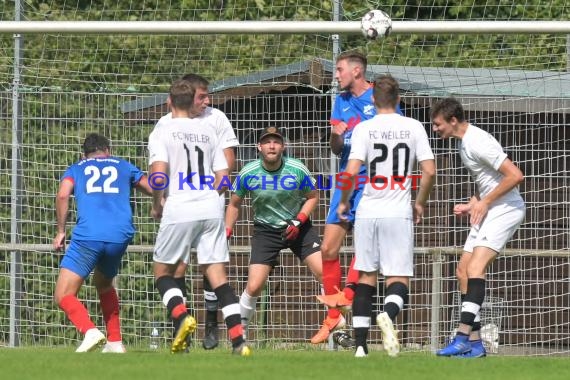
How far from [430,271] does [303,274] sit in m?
1.40

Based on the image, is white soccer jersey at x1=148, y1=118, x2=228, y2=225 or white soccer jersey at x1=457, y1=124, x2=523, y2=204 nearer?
white soccer jersey at x1=148, y1=118, x2=228, y2=225

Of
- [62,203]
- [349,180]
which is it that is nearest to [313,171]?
[62,203]

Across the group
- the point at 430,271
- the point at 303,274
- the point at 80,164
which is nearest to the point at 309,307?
the point at 303,274

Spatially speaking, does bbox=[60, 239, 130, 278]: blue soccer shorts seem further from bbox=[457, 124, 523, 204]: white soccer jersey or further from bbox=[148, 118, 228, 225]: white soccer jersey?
bbox=[457, 124, 523, 204]: white soccer jersey

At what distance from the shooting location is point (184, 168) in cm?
983

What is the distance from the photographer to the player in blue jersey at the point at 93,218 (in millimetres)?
10695

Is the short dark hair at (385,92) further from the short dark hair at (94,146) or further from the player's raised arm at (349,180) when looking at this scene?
the short dark hair at (94,146)

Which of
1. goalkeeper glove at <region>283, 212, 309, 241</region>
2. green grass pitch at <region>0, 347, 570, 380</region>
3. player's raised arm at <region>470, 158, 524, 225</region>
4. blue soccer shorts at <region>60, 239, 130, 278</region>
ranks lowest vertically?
green grass pitch at <region>0, 347, 570, 380</region>

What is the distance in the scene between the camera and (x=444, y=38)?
18.6 meters

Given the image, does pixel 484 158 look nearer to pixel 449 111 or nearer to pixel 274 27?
pixel 449 111

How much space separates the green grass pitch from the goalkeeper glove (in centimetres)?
236

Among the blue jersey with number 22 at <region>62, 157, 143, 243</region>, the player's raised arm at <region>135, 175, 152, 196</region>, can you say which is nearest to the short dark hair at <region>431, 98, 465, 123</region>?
the player's raised arm at <region>135, 175, 152, 196</region>

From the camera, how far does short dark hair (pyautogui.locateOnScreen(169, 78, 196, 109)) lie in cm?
991

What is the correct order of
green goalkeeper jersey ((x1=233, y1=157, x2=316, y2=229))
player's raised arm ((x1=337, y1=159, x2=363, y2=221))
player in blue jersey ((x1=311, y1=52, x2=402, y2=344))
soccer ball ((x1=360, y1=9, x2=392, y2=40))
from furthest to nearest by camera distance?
1. green goalkeeper jersey ((x1=233, y1=157, x2=316, y2=229))
2. soccer ball ((x1=360, y1=9, x2=392, y2=40))
3. player in blue jersey ((x1=311, y1=52, x2=402, y2=344))
4. player's raised arm ((x1=337, y1=159, x2=363, y2=221))
